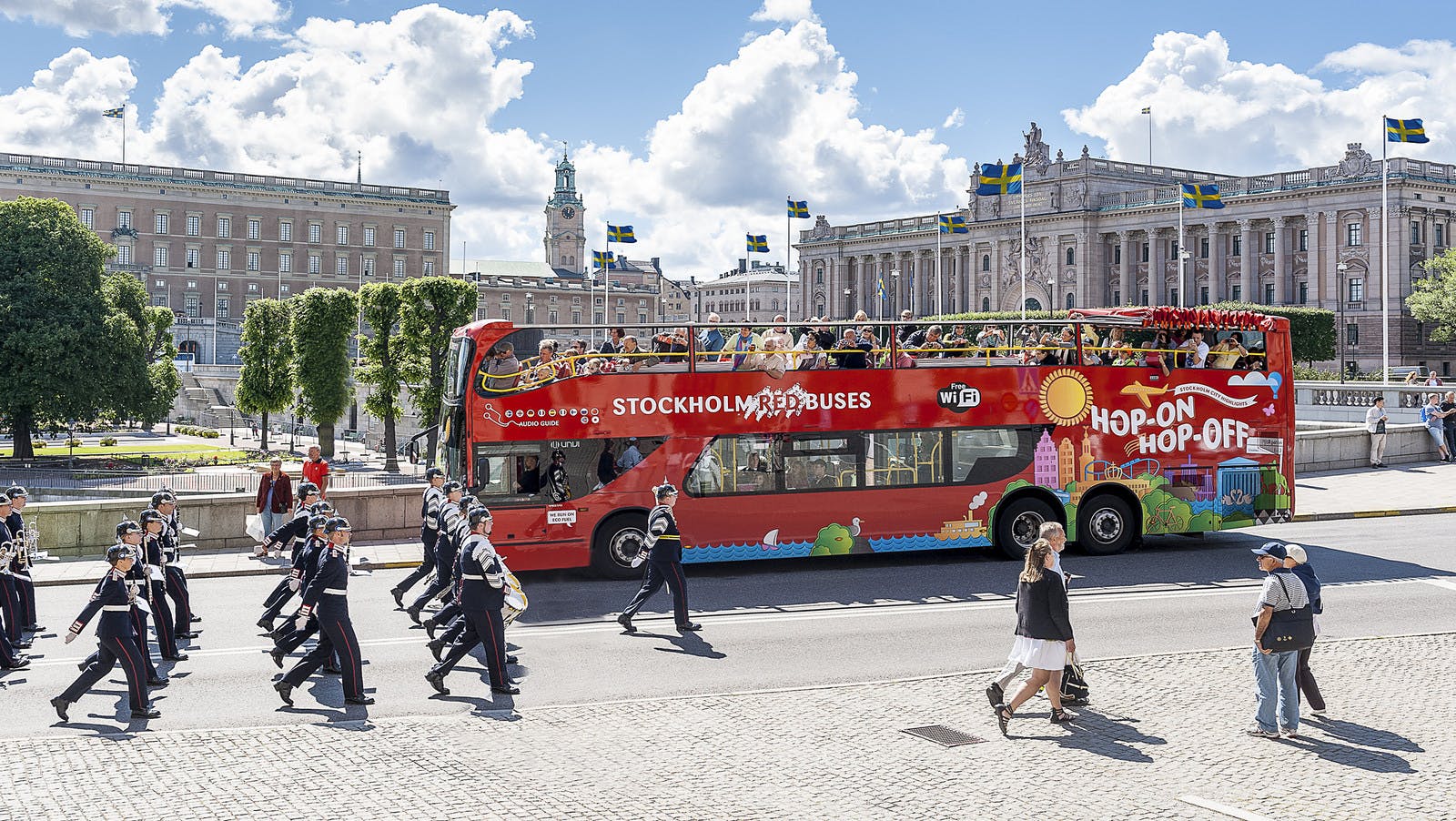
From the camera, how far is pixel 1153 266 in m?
114

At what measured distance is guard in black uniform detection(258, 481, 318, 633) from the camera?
52.6ft

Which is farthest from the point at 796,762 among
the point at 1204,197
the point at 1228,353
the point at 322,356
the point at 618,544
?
the point at 1204,197

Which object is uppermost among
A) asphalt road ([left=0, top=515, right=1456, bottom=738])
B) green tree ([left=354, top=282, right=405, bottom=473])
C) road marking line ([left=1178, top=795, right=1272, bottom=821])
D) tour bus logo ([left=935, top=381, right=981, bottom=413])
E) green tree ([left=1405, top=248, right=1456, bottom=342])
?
green tree ([left=1405, top=248, right=1456, bottom=342])

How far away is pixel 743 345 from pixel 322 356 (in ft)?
154

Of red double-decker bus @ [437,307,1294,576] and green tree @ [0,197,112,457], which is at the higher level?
green tree @ [0,197,112,457]

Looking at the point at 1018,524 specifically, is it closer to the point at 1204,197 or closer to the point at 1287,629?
the point at 1287,629

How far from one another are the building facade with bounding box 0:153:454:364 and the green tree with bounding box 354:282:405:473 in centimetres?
6460

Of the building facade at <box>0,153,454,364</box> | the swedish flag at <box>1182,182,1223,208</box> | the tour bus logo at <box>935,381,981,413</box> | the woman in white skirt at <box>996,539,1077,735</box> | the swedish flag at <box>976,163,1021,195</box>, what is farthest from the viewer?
the building facade at <box>0,153,454,364</box>

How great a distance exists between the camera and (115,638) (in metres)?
12.2

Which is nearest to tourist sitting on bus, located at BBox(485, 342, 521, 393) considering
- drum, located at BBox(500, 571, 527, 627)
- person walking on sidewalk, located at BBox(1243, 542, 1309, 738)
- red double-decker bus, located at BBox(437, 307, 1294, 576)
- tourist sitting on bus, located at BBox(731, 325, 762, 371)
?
red double-decker bus, located at BBox(437, 307, 1294, 576)

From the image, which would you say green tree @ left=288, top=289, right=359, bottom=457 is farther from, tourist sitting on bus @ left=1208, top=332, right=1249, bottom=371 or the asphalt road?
tourist sitting on bus @ left=1208, top=332, right=1249, bottom=371

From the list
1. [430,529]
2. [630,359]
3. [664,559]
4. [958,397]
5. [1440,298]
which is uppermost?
[1440,298]

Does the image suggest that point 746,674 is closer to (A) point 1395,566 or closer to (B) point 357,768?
(B) point 357,768

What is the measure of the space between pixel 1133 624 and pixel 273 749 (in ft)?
34.4
